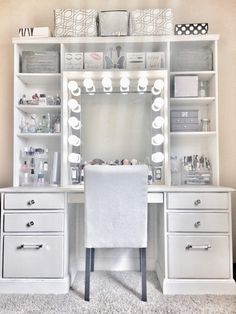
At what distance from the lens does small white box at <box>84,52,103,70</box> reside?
8.09 ft

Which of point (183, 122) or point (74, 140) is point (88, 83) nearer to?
point (74, 140)

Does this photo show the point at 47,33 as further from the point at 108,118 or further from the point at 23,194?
the point at 23,194

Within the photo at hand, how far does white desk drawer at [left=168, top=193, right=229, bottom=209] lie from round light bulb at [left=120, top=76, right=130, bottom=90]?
1.07 metres

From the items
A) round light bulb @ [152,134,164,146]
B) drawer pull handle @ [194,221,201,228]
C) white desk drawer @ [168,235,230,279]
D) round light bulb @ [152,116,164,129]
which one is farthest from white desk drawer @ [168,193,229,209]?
round light bulb @ [152,116,164,129]

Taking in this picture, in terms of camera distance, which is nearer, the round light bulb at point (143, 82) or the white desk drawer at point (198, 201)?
the white desk drawer at point (198, 201)

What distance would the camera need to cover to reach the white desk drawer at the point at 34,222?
211 cm

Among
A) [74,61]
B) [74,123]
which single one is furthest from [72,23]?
[74,123]

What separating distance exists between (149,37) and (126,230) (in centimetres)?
155

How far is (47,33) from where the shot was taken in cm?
241

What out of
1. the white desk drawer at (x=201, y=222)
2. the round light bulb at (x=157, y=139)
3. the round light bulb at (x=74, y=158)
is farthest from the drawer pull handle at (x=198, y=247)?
the round light bulb at (x=74, y=158)

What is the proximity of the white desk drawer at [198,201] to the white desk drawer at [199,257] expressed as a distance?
0.72 ft

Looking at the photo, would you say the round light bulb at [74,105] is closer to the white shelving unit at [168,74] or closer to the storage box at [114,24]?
the white shelving unit at [168,74]

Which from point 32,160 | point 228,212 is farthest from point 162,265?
point 32,160

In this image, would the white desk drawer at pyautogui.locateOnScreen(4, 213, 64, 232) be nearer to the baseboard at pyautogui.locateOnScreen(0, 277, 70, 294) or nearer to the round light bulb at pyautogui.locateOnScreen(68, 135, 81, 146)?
the baseboard at pyautogui.locateOnScreen(0, 277, 70, 294)
